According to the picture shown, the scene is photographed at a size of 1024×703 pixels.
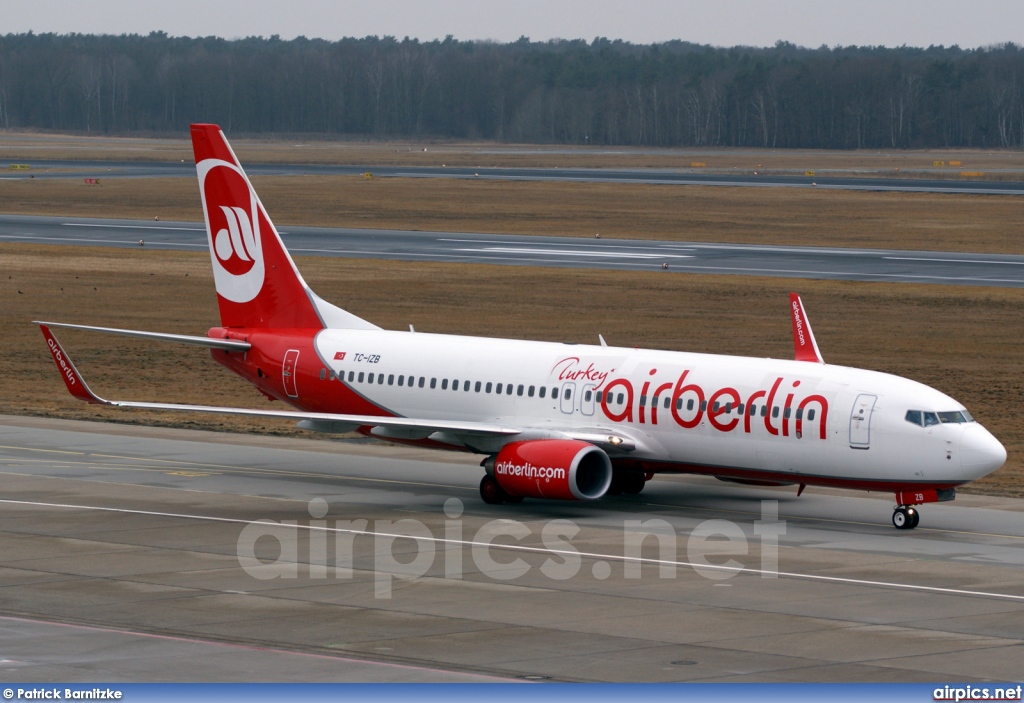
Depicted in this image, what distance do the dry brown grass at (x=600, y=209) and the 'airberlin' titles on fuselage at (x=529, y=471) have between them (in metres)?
64.7

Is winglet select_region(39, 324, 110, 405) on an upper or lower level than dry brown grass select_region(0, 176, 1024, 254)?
lower

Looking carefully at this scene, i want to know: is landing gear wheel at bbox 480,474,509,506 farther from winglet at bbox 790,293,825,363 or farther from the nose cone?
the nose cone

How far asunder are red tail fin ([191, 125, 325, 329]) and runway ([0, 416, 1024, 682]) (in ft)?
13.1

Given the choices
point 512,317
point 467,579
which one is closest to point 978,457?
point 467,579

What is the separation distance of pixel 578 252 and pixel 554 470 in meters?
59.0

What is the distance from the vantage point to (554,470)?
3450 centimetres

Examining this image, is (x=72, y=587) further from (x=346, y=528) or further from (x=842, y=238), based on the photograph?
(x=842, y=238)

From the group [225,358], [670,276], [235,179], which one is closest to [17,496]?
[225,358]

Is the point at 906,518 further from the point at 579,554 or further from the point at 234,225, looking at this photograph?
the point at 234,225

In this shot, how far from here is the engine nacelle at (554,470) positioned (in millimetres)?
34406

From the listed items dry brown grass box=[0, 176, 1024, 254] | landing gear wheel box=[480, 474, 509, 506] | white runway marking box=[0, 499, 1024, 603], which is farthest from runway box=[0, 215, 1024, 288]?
white runway marking box=[0, 499, 1024, 603]

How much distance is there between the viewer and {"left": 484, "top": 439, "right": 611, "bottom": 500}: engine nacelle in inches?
1355

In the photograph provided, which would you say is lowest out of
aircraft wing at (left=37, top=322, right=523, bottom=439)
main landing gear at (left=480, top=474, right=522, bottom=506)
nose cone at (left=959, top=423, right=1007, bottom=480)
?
main landing gear at (left=480, top=474, right=522, bottom=506)

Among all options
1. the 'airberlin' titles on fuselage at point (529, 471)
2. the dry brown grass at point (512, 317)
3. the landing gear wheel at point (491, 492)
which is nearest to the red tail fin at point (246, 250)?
the dry brown grass at point (512, 317)
